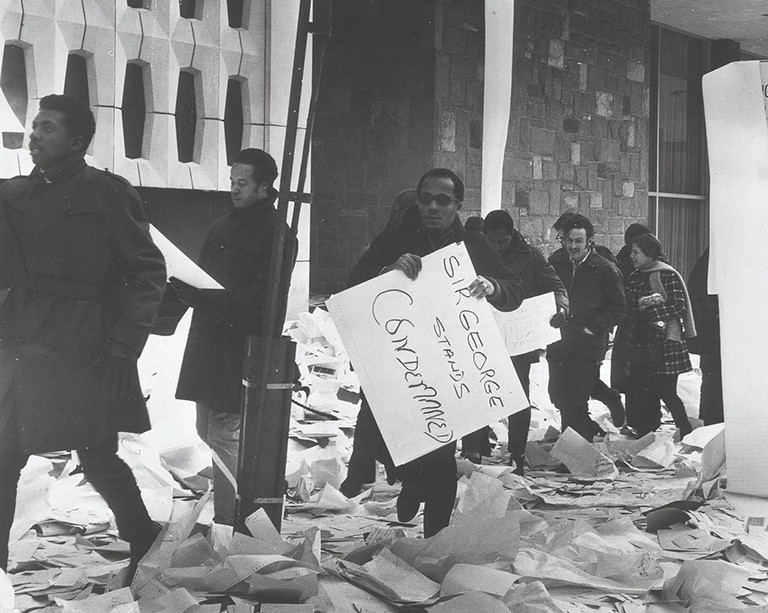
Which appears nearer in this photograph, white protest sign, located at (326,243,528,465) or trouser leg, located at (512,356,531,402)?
white protest sign, located at (326,243,528,465)

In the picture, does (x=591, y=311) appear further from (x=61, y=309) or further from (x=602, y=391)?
(x=61, y=309)

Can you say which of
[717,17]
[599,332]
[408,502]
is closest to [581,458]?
[599,332]

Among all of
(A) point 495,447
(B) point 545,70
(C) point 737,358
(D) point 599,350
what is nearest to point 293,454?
(A) point 495,447

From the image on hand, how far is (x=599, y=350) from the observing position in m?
6.61

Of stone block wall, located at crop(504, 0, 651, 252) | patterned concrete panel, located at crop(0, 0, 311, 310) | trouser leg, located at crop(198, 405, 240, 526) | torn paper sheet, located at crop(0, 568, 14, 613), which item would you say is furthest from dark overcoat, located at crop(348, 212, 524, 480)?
stone block wall, located at crop(504, 0, 651, 252)

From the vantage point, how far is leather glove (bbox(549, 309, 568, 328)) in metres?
6.25

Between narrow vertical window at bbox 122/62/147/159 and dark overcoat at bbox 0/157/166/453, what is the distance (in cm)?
413

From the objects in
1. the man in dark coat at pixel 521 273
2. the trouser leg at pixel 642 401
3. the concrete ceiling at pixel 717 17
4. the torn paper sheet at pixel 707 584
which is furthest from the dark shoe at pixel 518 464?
the concrete ceiling at pixel 717 17

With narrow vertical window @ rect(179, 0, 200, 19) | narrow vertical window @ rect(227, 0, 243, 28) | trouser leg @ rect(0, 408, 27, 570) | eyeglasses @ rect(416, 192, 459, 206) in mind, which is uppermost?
narrow vertical window @ rect(227, 0, 243, 28)

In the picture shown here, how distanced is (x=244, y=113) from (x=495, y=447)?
123 inches

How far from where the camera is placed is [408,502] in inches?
181

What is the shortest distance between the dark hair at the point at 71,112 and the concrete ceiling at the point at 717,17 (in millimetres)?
11613

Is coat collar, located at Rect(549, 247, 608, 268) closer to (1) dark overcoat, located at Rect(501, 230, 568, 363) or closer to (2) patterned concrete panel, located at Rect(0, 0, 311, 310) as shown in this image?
(1) dark overcoat, located at Rect(501, 230, 568, 363)

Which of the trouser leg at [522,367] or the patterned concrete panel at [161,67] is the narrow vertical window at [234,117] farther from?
the trouser leg at [522,367]
